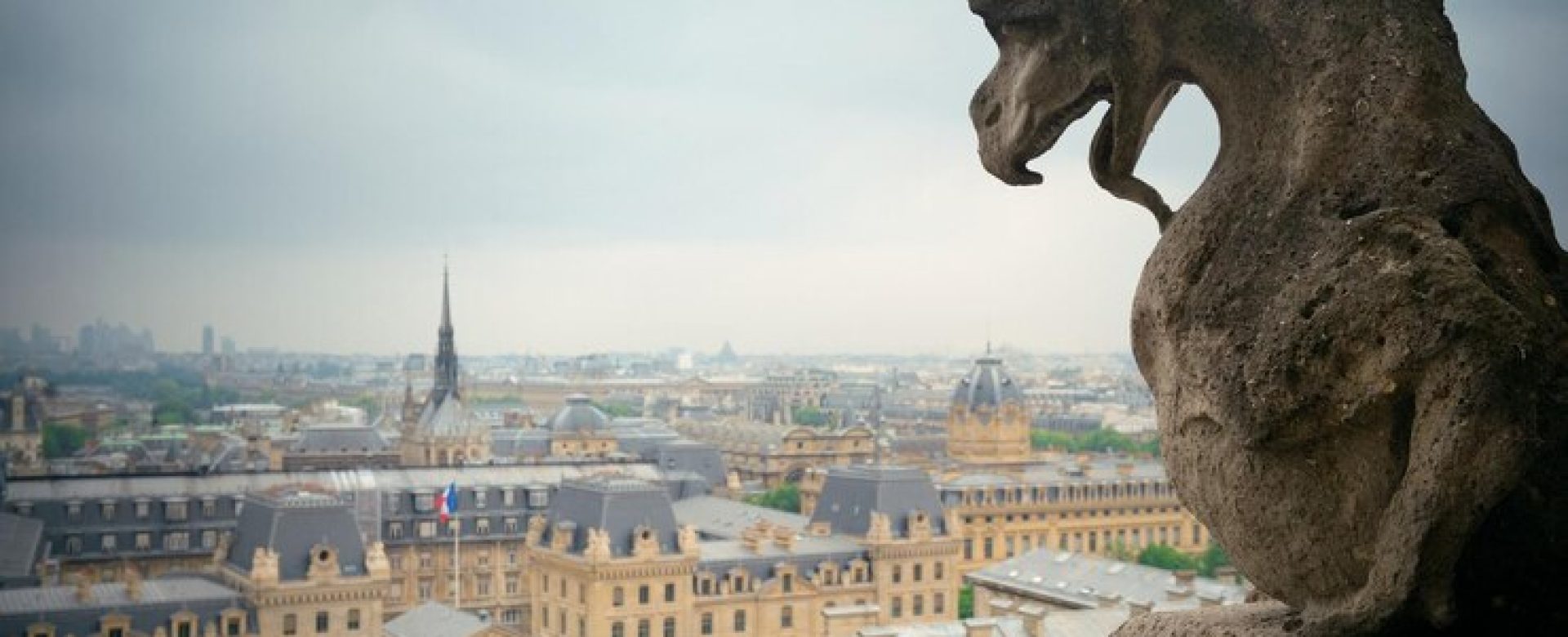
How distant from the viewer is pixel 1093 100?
10.6 ft

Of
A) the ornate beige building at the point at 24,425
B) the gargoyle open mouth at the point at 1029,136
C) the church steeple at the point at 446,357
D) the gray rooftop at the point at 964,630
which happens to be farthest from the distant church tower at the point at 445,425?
the gargoyle open mouth at the point at 1029,136

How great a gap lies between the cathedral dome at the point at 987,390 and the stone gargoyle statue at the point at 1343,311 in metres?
61.5

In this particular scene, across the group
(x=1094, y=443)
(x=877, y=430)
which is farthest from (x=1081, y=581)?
(x=1094, y=443)

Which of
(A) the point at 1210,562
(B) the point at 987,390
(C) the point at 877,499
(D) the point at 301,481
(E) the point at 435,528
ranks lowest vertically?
(A) the point at 1210,562

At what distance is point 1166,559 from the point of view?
4322 cm

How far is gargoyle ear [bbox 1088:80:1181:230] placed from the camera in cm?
315

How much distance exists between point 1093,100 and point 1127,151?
114mm

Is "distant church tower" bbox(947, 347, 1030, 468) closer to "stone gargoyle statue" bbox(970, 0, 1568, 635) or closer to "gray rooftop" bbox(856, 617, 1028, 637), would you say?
"gray rooftop" bbox(856, 617, 1028, 637)

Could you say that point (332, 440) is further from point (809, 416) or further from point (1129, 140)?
point (1129, 140)

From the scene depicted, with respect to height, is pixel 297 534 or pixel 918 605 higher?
pixel 297 534

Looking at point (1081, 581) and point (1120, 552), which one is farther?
point (1120, 552)

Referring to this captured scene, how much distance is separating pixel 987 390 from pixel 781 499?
1369 centimetres

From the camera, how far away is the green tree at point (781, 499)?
53000mm

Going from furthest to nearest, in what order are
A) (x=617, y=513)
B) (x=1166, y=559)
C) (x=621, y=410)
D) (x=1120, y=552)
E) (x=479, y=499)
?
(x=621, y=410), (x=1120, y=552), (x=1166, y=559), (x=479, y=499), (x=617, y=513)
